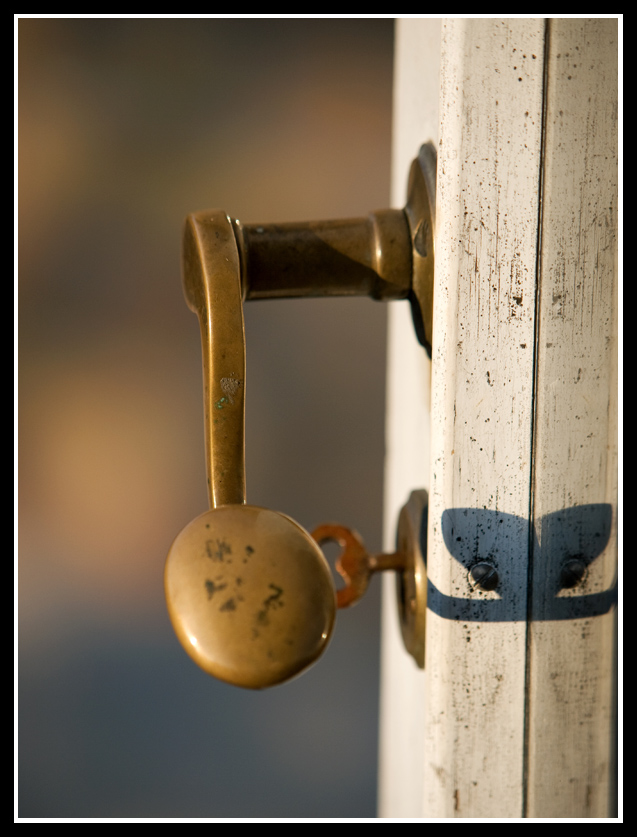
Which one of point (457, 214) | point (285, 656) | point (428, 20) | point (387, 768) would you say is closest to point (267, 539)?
point (285, 656)

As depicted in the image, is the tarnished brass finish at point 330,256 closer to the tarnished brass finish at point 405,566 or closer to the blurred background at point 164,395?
the tarnished brass finish at point 405,566

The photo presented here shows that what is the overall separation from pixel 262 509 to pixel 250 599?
0.12 ft

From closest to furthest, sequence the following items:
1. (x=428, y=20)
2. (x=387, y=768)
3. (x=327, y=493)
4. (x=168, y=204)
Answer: (x=428, y=20), (x=387, y=768), (x=168, y=204), (x=327, y=493)

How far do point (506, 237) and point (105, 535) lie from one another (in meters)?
0.70

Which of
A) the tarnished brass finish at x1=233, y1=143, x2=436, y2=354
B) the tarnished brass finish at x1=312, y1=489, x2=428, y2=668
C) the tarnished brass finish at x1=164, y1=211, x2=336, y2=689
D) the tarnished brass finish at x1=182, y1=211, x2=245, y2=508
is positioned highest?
the tarnished brass finish at x1=233, y1=143, x2=436, y2=354

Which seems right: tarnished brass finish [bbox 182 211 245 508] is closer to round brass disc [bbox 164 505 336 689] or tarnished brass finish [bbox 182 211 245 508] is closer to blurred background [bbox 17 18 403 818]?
round brass disc [bbox 164 505 336 689]

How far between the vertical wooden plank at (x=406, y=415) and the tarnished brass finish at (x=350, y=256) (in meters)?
0.04

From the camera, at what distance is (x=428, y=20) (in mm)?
344

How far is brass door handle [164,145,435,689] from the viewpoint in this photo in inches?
8.4

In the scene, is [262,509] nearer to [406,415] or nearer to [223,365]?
[223,365]

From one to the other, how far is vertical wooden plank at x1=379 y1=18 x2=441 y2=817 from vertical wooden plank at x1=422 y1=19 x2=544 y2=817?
0.07 metres

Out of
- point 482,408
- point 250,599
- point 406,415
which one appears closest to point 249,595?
point 250,599

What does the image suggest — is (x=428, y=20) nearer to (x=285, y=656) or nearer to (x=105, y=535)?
(x=285, y=656)

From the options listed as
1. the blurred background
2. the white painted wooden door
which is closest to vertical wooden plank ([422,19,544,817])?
the white painted wooden door
